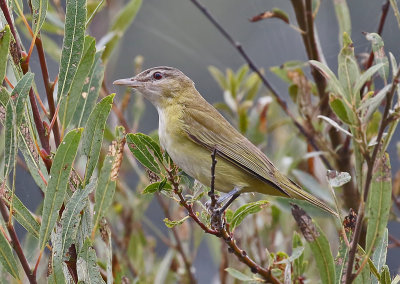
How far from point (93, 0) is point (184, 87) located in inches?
41.2

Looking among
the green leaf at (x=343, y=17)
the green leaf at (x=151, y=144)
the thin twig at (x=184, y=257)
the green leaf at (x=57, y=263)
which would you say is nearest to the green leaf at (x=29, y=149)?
the green leaf at (x=57, y=263)

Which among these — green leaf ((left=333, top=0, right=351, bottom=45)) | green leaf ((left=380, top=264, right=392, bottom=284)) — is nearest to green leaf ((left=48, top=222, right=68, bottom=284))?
green leaf ((left=380, top=264, right=392, bottom=284))

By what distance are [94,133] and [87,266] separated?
0.38 meters

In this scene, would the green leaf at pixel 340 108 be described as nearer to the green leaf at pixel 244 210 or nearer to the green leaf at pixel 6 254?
the green leaf at pixel 244 210

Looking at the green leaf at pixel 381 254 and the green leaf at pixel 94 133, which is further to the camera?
the green leaf at pixel 381 254

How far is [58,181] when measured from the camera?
5.45 ft

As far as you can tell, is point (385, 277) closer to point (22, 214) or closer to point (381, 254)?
point (381, 254)

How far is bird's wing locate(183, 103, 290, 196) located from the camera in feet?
9.10

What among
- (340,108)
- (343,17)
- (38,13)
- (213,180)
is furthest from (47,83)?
(343,17)

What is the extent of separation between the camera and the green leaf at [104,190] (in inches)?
72.5

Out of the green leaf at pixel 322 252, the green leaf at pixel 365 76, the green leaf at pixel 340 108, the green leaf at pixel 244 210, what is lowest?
the green leaf at pixel 322 252

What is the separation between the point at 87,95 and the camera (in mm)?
2123

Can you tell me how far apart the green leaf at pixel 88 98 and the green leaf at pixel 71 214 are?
44 cm

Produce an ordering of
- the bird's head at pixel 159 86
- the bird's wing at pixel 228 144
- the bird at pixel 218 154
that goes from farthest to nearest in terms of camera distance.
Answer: the bird's head at pixel 159 86 → the bird's wing at pixel 228 144 → the bird at pixel 218 154
